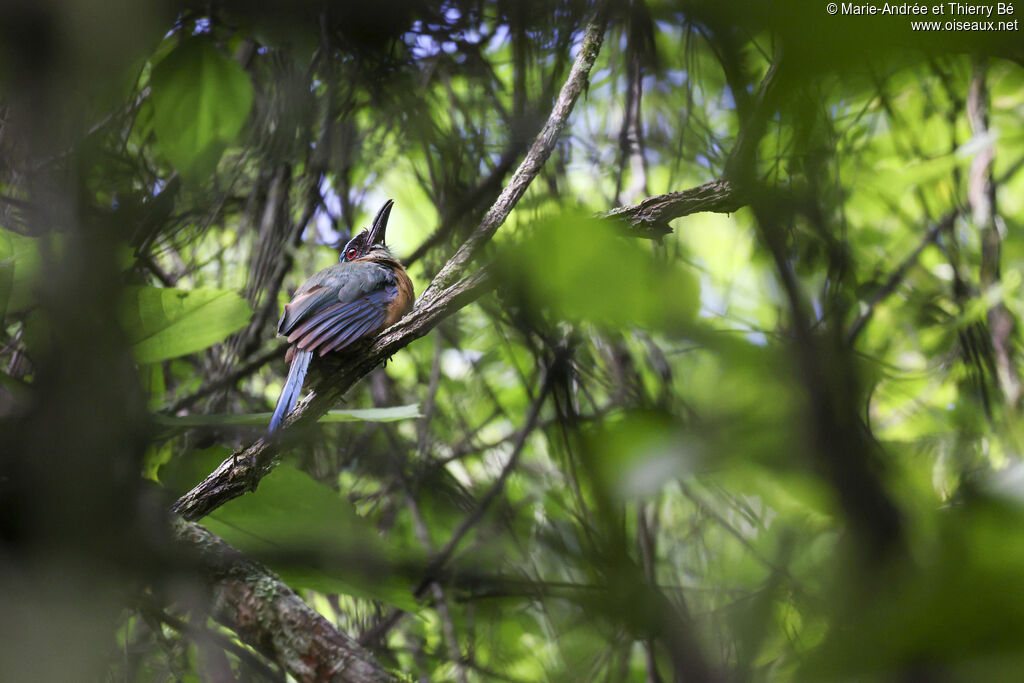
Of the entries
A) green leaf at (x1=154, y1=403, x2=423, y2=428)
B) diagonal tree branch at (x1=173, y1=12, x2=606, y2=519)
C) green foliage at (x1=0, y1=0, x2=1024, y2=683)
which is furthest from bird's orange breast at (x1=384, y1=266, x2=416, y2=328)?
green foliage at (x1=0, y1=0, x2=1024, y2=683)

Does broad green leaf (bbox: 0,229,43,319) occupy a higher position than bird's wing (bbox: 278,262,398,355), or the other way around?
broad green leaf (bbox: 0,229,43,319)

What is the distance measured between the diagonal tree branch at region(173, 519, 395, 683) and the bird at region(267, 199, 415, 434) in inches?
11.0

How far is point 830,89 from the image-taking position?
281 mm

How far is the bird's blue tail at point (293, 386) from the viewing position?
3.67 ft

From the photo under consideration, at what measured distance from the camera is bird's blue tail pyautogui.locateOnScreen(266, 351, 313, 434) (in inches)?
44.1

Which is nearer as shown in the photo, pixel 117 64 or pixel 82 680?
pixel 82 680

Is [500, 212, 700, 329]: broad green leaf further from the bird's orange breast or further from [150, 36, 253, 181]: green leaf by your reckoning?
the bird's orange breast

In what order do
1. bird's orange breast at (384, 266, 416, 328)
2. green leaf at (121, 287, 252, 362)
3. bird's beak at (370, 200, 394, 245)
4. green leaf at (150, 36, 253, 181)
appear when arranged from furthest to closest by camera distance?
bird's beak at (370, 200, 394, 245), bird's orange breast at (384, 266, 416, 328), green leaf at (150, 36, 253, 181), green leaf at (121, 287, 252, 362)

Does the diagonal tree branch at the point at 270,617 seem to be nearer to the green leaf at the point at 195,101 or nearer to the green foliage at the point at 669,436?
the green foliage at the point at 669,436

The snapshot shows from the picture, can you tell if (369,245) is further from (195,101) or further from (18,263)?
(18,263)

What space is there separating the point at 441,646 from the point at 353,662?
1.02 metres

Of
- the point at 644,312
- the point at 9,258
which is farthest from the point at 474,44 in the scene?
the point at 644,312

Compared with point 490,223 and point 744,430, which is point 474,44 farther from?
point 744,430

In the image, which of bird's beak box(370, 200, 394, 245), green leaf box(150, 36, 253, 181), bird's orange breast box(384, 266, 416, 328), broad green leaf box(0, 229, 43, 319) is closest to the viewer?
broad green leaf box(0, 229, 43, 319)
